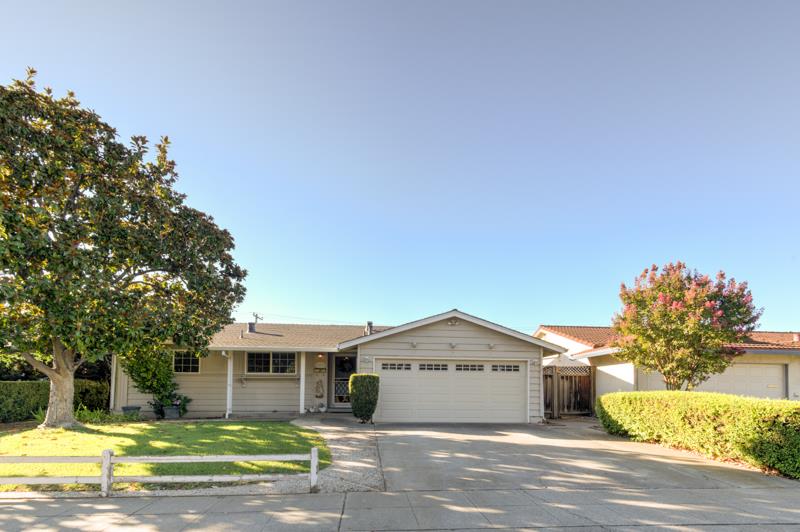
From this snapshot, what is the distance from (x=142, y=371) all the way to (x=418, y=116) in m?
13.0

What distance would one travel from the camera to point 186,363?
55.8 ft

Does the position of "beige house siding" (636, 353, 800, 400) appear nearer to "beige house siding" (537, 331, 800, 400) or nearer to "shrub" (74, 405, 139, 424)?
"beige house siding" (537, 331, 800, 400)

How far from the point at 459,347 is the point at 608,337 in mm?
9700

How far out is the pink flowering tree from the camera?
12516mm

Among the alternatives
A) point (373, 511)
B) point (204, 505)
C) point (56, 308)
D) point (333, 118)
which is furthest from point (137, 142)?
point (373, 511)

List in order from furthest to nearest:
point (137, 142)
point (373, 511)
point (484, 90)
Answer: point (484, 90), point (137, 142), point (373, 511)

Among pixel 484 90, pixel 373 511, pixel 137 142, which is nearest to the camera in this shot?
pixel 373 511

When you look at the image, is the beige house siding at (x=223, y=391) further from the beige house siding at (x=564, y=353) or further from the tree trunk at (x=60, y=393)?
the beige house siding at (x=564, y=353)

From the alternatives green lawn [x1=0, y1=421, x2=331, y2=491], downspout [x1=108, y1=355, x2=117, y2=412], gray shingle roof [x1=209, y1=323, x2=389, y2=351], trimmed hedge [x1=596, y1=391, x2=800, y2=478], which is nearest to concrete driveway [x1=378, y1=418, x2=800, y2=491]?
trimmed hedge [x1=596, y1=391, x2=800, y2=478]

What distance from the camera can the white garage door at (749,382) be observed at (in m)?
15.8

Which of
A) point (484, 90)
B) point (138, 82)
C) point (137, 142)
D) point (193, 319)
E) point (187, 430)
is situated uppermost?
point (484, 90)

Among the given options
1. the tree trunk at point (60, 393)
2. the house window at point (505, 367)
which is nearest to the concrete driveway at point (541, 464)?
the house window at point (505, 367)

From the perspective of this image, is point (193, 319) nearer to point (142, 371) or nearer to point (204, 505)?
point (142, 371)

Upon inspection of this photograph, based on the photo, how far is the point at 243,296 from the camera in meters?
14.0
